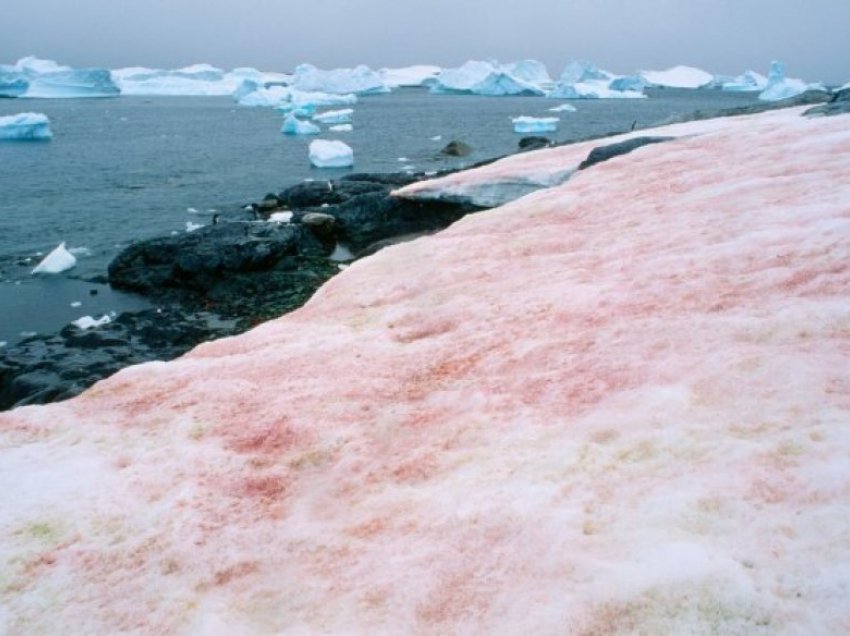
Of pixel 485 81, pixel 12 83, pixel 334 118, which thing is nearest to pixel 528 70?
pixel 485 81

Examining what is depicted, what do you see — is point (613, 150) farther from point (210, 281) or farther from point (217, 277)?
point (210, 281)

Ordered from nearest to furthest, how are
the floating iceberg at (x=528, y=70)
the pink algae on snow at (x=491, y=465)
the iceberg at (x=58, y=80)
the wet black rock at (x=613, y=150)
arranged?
the pink algae on snow at (x=491, y=465) → the wet black rock at (x=613, y=150) → the iceberg at (x=58, y=80) → the floating iceberg at (x=528, y=70)

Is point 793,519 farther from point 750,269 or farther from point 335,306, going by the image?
point 335,306

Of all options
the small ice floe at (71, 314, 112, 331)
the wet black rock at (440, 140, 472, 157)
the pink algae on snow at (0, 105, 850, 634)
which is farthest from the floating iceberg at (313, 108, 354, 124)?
the pink algae on snow at (0, 105, 850, 634)

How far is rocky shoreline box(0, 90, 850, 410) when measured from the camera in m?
15.5

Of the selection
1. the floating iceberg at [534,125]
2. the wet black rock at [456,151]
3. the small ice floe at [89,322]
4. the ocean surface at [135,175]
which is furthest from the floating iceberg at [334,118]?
the small ice floe at [89,322]

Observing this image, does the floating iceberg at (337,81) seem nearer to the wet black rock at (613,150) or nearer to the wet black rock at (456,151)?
the wet black rock at (456,151)

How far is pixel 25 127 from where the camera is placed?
6412 centimetres

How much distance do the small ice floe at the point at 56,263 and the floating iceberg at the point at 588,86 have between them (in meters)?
127

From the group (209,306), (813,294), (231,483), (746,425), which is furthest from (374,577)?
(209,306)

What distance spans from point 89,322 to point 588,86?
463 ft

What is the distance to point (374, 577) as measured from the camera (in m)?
4.24

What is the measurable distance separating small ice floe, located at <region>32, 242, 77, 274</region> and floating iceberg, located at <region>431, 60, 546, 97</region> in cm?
12755

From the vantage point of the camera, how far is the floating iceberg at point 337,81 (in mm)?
141125
